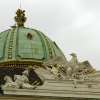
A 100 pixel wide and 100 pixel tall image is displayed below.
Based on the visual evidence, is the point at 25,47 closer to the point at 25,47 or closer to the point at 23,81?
the point at 25,47

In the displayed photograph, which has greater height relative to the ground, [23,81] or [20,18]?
[20,18]

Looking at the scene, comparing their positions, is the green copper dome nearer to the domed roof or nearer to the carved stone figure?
the domed roof

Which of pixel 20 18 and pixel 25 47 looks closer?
pixel 25 47

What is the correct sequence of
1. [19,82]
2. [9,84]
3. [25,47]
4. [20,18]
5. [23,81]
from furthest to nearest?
[20,18], [25,47], [23,81], [19,82], [9,84]

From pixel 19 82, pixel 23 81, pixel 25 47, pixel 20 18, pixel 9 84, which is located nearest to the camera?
pixel 9 84

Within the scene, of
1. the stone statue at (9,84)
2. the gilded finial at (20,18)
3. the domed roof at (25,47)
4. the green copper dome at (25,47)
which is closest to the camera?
the stone statue at (9,84)

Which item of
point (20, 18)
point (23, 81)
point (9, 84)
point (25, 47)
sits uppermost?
point (20, 18)

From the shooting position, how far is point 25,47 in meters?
47.0

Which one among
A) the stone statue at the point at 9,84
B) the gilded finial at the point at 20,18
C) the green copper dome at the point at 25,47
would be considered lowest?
the stone statue at the point at 9,84

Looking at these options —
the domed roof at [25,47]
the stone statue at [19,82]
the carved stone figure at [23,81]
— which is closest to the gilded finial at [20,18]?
the domed roof at [25,47]

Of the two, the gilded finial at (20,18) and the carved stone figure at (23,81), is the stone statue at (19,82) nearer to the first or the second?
the carved stone figure at (23,81)

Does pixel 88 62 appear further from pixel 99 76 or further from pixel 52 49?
pixel 52 49

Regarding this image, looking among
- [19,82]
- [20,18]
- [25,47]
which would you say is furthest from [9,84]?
[20,18]

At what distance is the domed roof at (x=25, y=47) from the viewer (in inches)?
1805
